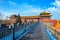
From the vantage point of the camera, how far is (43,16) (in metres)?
65.9

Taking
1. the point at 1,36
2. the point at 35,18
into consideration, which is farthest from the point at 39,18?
the point at 1,36

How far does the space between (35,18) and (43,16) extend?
3.44m

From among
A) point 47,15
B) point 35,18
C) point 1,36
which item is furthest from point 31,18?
point 1,36

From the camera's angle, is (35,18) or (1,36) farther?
(35,18)

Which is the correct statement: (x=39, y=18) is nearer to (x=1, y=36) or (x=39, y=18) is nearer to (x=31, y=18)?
(x=31, y=18)

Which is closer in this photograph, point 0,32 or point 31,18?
point 0,32

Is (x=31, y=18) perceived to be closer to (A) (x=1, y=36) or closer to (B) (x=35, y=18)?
(B) (x=35, y=18)

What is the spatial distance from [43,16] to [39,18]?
187 centimetres

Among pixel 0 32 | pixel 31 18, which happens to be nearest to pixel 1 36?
pixel 0 32

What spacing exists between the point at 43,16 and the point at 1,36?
201ft

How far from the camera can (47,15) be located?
66.1 meters

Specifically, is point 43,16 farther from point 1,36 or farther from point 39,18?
point 1,36

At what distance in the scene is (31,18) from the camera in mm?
65875

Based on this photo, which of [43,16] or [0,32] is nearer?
[0,32]
